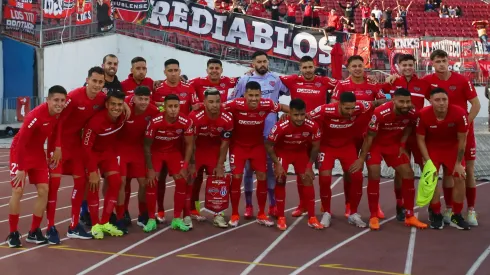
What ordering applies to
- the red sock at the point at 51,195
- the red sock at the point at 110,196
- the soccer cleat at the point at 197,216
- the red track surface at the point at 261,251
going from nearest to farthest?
the red track surface at the point at 261,251
the red sock at the point at 51,195
the red sock at the point at 110,196
the soccer cleat at the point at 197,216

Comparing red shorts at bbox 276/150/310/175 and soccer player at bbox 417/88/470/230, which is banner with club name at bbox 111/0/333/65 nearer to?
red shorts at bbox 276/150/310/175

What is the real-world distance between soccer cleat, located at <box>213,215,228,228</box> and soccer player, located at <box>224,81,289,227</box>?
0.09 metres

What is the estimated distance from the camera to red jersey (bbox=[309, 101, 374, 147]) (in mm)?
9234

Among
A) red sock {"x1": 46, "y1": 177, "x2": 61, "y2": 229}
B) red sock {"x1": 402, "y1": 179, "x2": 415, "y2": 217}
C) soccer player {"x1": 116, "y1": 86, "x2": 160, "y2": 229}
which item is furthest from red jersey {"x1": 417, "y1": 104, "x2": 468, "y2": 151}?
red sock {"x1": 46, "y1": 177, "x2": 61, "y2": 229}

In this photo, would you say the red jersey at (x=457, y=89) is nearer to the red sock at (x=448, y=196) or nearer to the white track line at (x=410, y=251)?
the red sock at (x=448, y=196)

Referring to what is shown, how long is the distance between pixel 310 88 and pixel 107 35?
14.8 meters

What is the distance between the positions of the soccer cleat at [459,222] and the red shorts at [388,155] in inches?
35.0

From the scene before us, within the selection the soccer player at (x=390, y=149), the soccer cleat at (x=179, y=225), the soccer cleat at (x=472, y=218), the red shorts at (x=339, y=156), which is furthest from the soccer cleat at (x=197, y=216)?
the soccer cleat at (x=472, y=218)

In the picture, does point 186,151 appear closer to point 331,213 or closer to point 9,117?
point 331,213

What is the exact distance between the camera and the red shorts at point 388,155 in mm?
9203

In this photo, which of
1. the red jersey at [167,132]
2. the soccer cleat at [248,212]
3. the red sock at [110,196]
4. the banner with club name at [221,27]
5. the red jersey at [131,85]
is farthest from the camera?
the banner with club name at [221,27]

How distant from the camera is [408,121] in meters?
9.14

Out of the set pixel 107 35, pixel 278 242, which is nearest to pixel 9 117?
pixel 107 35

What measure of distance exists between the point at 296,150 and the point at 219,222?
1.35 metres
